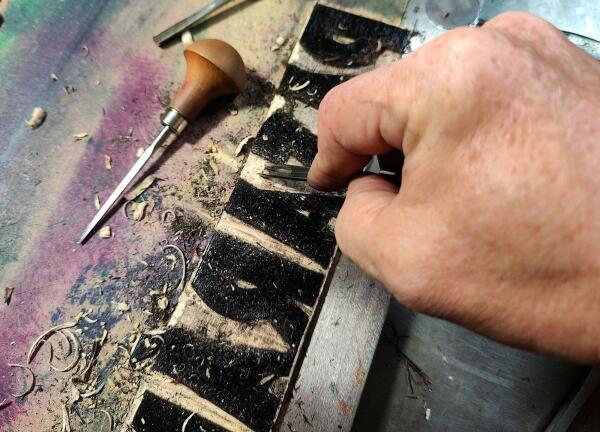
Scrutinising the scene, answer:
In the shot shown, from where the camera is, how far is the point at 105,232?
4.48 ft

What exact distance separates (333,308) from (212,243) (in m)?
0.36

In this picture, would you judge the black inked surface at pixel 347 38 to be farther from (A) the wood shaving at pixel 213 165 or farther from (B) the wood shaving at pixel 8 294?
(B) the wood shaving at pixel 8 294

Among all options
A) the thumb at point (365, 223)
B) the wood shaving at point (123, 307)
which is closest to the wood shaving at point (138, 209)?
the wood shaving at point (123, 307)

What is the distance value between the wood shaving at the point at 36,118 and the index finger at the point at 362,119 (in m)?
0.98

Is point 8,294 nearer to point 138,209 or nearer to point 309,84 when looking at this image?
point 138,209

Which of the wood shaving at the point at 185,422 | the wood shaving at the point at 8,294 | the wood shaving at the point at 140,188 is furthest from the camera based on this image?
the wood shaving at the point at 140,188

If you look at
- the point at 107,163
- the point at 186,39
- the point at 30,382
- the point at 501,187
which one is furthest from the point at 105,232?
the point at 501,187

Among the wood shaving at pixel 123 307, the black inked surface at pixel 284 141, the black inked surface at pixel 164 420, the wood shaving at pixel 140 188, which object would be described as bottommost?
the wood shaving at pixel 123 307

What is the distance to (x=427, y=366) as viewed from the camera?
5.07ft

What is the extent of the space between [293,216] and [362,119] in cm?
45

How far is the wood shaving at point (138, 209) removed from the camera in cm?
139

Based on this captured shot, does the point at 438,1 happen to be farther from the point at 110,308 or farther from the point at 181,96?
the point at 110,308

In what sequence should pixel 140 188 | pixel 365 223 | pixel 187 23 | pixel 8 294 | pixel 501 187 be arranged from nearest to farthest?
pixel 501 187
pixel 365 223
pixel 8 294
pixel 140 188
pixel 187 23

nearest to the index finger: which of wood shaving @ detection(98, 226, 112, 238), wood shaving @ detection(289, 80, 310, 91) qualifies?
wood shaving @ detection(289, 80, 310, 91)
